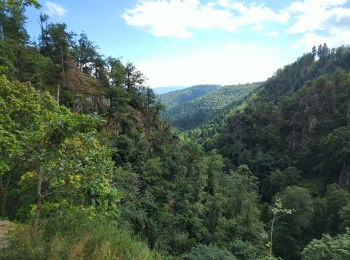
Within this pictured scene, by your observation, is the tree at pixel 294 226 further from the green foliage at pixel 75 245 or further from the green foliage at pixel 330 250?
the green foliage at pixel 75 245

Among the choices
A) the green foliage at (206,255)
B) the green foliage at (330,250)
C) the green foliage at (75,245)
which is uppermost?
the green foliage at (75,245)

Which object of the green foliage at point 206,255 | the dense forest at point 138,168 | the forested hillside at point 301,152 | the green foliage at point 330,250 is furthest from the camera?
the forested hillside at point 301,152

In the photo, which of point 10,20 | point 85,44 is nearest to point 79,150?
point 10,20

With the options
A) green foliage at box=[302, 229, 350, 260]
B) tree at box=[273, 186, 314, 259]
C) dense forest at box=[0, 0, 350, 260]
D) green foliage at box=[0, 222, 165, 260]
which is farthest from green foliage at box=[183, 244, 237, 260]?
tree at box=[273, 186, 314, 259]

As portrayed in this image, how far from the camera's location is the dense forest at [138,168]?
7.12 metres

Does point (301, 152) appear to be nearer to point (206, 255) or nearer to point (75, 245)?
point (206, 255)

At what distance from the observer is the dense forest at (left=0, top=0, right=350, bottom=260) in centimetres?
712

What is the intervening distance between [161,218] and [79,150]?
2576cm

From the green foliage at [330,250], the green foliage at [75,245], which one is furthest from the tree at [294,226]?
the green foliage at [75,245]

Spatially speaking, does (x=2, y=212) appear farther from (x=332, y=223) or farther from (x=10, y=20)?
(x=332, y=223)

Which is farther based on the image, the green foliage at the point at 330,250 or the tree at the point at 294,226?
the tree at the point at 294,226

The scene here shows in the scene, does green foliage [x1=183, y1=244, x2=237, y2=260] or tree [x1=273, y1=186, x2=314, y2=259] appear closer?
green foliage [x1=183, y1=244, x2=237, y2=260]

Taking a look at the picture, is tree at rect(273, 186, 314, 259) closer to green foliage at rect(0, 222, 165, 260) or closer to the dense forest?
the dense forest

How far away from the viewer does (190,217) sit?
1411 inches
